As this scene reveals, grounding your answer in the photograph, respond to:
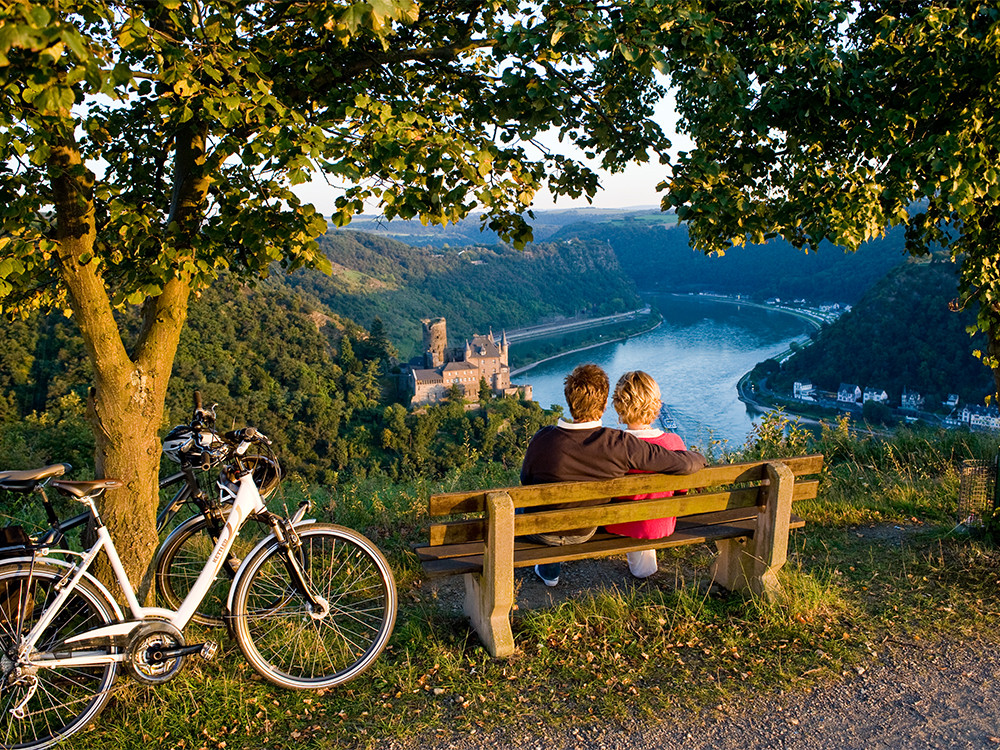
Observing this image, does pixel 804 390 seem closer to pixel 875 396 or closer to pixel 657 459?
pixel 875 396

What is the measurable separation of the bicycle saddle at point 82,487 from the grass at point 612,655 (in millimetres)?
747

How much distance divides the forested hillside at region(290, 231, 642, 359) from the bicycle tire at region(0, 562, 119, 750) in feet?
207

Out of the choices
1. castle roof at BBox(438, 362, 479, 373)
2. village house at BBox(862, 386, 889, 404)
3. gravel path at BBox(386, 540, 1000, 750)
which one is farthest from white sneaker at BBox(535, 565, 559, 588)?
castle roof at BBox(438, 362, 479, 373)

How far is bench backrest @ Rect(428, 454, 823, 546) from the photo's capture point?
3.01 meters

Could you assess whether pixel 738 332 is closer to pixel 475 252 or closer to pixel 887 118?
pixel 475 252

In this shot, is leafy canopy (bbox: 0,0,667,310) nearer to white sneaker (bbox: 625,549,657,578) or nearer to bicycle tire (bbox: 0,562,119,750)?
bicycle tire (bbox: 0,562,119,750)

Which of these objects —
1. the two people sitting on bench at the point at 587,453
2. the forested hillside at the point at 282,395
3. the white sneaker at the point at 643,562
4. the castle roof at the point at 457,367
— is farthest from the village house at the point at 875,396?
the two people sitting on bench at the point at 587,453

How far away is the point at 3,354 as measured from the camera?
2972 centimetres

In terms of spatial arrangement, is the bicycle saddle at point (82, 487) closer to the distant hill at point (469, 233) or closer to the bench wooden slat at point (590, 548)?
the bench wooden slat at point (590, 548)

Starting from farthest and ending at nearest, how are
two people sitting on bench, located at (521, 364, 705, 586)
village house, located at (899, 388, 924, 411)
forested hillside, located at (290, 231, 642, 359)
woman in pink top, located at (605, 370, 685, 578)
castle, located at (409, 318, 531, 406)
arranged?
forested hillside, located at (290, 231, 642, 359)
castle, located at (409, 318, 531, 406)
village house, located at (899, 388, 924, 411)
woman in pink top, located at (605, 370, 685, 578)
two people sitting on bench, located at (521, 364, 705, 586)

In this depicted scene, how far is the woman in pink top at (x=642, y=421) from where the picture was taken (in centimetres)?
341

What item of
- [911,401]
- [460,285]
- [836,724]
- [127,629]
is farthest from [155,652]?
[460,285]

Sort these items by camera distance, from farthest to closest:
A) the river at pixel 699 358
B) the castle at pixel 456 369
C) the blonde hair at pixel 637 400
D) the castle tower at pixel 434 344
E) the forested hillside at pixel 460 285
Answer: the forested hillside at pixel 460 285, the castle tower at pixel 434 344, the castle at pixel 456 369, the river at pixel 699 358, the blonde hair at pixel 637 400

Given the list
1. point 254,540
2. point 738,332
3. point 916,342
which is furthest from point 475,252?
point 254,540
